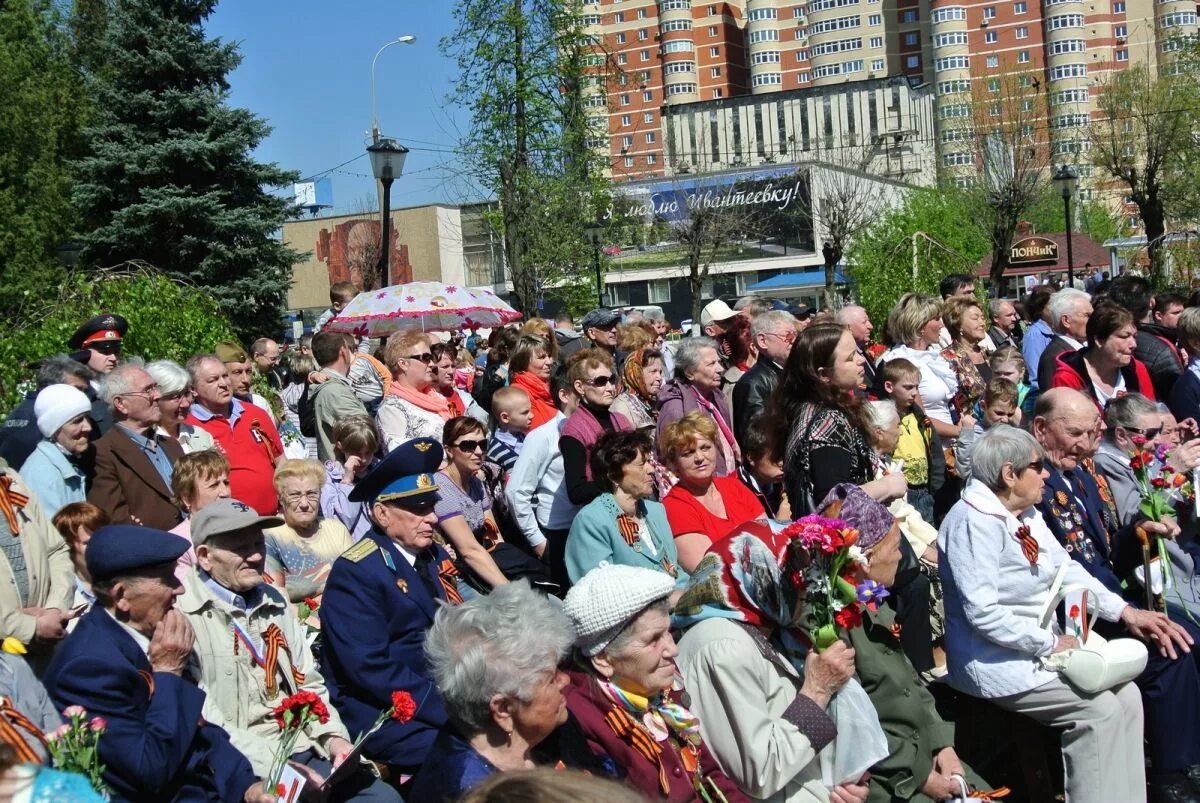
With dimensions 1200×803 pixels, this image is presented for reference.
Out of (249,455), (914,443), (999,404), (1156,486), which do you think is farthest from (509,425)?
(1156,486)

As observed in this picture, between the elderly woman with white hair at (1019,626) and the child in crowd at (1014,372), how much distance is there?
3.18 m

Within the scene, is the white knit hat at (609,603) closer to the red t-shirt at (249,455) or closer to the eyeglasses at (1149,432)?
the eyeglasses at (1149,432)

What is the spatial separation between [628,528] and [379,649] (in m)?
1.51

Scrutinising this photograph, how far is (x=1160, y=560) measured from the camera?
5.79 metres

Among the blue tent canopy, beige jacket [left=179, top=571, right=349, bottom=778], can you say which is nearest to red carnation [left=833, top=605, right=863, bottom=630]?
beige jacket [left=179, top=571, right=349, bottom=778]

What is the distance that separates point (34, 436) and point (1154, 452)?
19.3 feet

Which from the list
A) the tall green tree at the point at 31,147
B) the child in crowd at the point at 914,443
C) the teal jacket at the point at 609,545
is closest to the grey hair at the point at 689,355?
Answer: the child in crowd at the point at 914,443

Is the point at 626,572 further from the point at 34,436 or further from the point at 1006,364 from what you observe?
the point at 1006,364

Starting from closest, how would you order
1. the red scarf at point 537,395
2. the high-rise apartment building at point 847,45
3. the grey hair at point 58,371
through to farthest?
the grey hair at point 58,371
the red scarf at point 537,395
the high-rise apartment building at point 847,45

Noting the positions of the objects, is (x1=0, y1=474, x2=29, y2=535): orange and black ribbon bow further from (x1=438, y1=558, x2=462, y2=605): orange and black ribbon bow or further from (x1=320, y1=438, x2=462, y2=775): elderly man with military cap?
(x1=438, y1=558, x2=462, y2=605): orange and black ribbon bow

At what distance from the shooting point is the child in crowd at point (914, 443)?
7.20 meters

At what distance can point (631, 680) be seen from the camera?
3699 millimetres

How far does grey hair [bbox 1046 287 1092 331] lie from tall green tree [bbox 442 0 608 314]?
16929mm

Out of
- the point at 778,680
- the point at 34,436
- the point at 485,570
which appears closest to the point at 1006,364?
the point at 485,570
